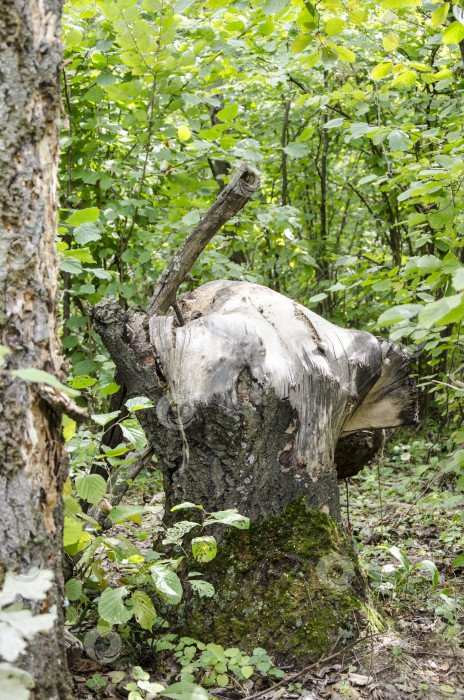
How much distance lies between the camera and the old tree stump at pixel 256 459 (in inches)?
87.7

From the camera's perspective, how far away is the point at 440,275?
8.25 feet

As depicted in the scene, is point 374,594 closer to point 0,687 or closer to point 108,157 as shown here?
point 0,687

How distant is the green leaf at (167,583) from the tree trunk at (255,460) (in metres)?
0.38

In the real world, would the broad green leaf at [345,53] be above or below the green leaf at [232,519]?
above

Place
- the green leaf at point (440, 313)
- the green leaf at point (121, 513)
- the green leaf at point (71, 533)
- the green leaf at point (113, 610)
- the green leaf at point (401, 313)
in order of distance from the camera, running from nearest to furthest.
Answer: the green leaf at point (440, 313), the green leaf at point (401, 313), the green leaf at point (71, 533), the green leaf at point (113, 610), the green leaf at point (121, 513)

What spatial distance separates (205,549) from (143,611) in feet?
0.99

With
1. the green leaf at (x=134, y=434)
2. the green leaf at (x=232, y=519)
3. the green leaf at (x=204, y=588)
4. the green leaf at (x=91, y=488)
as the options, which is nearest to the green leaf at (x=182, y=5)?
the green leaf at (x=134, y=434)

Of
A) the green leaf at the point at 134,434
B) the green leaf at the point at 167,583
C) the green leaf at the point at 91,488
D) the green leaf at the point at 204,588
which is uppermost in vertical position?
the green leaf at the point at 134,434

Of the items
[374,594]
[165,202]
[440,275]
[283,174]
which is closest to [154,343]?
[440,275]

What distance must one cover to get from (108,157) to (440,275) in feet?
11.1

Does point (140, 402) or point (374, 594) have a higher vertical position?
point (140, 402)

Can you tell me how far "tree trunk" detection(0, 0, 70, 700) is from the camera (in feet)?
4.27

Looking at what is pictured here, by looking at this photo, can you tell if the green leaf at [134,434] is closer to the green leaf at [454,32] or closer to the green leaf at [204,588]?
the green leaf at [204,588]

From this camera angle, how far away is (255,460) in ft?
7.66
